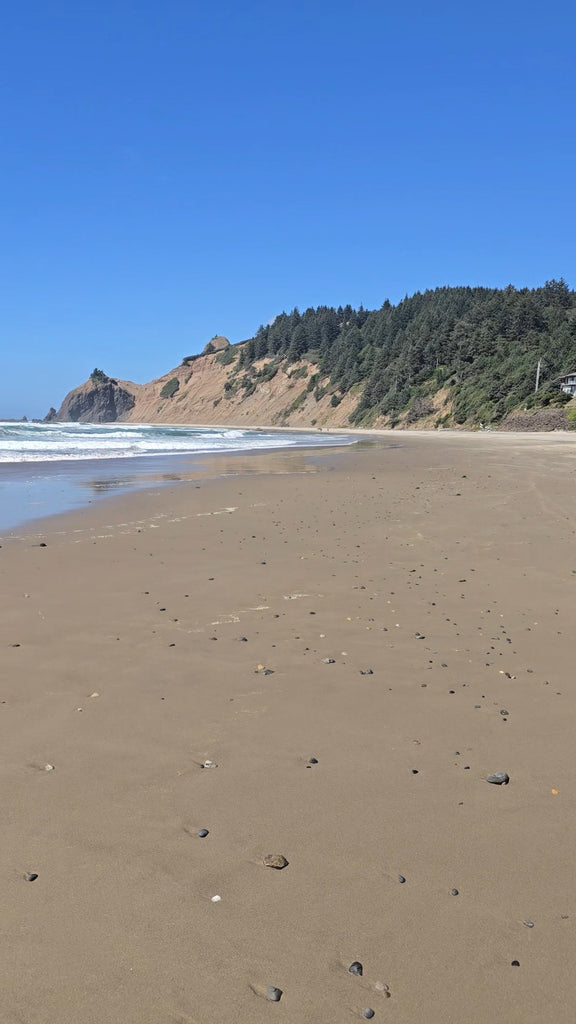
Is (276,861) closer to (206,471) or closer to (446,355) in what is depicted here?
(206,471)

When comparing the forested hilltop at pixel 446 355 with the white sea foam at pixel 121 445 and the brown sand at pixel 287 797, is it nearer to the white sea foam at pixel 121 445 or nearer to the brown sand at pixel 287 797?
the white sea foam at pixel 121 445

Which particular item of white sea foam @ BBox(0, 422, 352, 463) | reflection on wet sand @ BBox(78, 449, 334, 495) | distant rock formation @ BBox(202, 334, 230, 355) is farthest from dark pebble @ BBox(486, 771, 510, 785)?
distant rock formation @ BBox(202, 334, 230, 355)

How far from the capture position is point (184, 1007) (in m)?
2.38

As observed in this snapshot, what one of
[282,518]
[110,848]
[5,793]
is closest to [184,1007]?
[110,848]

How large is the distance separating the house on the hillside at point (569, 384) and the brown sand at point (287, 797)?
6456 centimetres

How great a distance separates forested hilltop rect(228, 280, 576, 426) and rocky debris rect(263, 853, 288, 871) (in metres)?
67.3

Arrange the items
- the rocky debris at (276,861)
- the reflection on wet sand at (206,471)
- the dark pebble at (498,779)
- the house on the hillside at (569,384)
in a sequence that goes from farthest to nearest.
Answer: the house on the hillside at (569,384), the reflection on wet sand at (206,471), the dark pebble at (498,779), the rocky debris at (276,861)

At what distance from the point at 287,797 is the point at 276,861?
0.56m

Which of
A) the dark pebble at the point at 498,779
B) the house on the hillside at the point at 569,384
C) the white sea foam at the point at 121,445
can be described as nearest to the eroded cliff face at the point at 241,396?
the house on the hillside at the point at 569,384

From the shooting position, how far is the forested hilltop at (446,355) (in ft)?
238

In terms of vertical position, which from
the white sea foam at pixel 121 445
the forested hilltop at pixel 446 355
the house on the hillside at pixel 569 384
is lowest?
the white sea foam at pixel 121 445

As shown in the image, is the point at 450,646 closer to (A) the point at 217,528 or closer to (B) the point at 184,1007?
(B) the point at 184,1007

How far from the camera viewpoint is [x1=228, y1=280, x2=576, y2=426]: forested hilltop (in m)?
72.6

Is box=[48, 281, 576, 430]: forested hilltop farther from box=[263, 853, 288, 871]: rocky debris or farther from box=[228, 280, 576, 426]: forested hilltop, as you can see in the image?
box=[263, 853, 288, 871]: rocky debris
